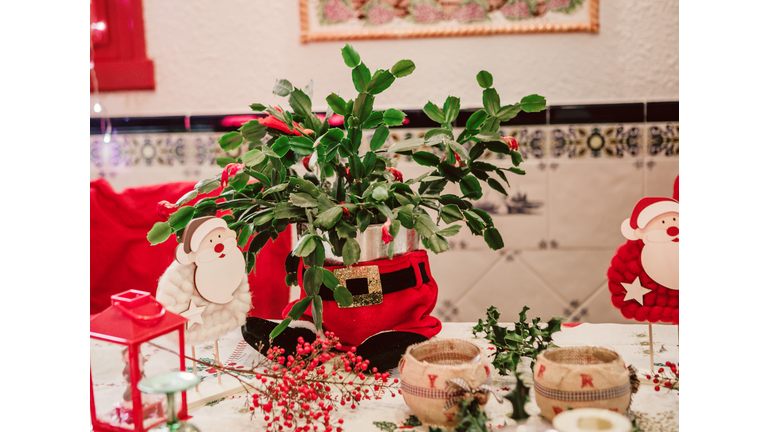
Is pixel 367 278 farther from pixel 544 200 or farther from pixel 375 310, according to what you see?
pixel 544 200

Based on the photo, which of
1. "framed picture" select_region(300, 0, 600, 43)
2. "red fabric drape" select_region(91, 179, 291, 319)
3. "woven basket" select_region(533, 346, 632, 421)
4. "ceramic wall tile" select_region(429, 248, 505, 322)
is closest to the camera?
"woven basket" select_region(533, 346, 632, 421)

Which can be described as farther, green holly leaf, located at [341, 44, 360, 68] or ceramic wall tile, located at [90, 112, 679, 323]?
ceramic wall tile, located at [90, 112, 679, 323]

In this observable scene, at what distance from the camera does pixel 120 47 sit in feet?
5.11

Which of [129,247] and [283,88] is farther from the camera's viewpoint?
[129,247]

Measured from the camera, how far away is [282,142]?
665 millimetres

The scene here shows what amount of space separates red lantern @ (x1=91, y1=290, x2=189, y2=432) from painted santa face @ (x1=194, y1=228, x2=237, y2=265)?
0.31 feet

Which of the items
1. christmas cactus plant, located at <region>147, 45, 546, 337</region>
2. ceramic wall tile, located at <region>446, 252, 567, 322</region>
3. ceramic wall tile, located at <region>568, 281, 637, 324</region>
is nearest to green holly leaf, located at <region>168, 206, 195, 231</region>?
christmas cactus plant, located at <region>147, 45, 546, 337</region>

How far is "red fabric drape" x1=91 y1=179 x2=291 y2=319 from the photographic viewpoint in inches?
46.7

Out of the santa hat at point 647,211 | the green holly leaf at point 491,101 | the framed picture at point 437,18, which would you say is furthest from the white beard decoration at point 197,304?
the framed picture at point 437,18

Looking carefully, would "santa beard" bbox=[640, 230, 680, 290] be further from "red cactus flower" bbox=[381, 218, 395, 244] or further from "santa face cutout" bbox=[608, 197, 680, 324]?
"red cactus flower" bbox=[381, 218, 395, 244]

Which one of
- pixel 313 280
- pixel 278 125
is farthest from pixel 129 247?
pixel 313 280

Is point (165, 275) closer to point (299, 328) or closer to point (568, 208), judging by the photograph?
point (299, 328)

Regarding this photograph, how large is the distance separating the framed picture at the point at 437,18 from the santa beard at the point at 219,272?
3.41ft

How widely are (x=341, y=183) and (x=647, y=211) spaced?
0.44m
